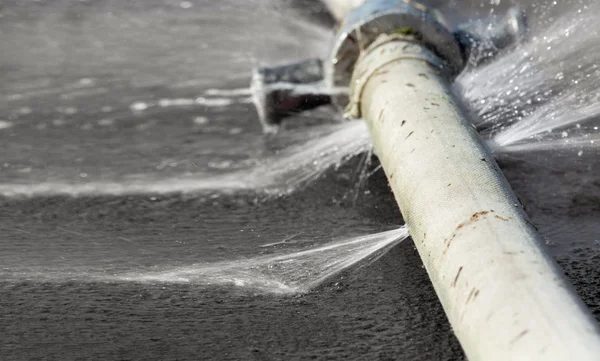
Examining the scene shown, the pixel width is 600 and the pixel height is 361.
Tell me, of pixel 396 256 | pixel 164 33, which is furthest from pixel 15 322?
pixel 164 33

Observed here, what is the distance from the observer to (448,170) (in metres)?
2.81

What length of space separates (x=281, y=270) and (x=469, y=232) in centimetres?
67

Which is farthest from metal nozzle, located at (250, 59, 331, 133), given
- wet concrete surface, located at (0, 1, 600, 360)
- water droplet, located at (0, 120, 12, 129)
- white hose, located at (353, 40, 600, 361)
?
water droplet, located at (0, 120, 12, 129)

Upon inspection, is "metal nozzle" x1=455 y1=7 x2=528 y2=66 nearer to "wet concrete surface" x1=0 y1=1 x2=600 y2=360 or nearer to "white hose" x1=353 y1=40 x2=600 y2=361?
"white hose" x1=353 y1=40 x2=600 y2=361

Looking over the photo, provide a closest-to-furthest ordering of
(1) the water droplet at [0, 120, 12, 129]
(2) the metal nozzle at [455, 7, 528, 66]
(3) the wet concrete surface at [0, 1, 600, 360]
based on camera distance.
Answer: (3) the wet concrete surface at [0, 1, 600, 360], (2) the metal nozzle at [455, 7, 528, 66], (1) the water droplet at [0, 120, 12, 129]

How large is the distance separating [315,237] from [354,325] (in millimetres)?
580

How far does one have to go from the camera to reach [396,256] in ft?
9.97

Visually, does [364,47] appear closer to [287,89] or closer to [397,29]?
[397,29]

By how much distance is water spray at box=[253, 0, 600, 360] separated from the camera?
2.14m

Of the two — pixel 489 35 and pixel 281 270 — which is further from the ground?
pixel 489 35

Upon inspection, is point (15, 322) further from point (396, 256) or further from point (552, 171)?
point (552, 171)

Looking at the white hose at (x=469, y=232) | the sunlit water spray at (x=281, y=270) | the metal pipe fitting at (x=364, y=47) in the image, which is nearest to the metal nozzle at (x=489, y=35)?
the metal pipe fitting at (x=364, y=47)

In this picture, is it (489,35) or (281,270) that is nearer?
(281,270)

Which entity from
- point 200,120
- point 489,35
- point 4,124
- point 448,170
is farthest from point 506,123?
point 4,124
